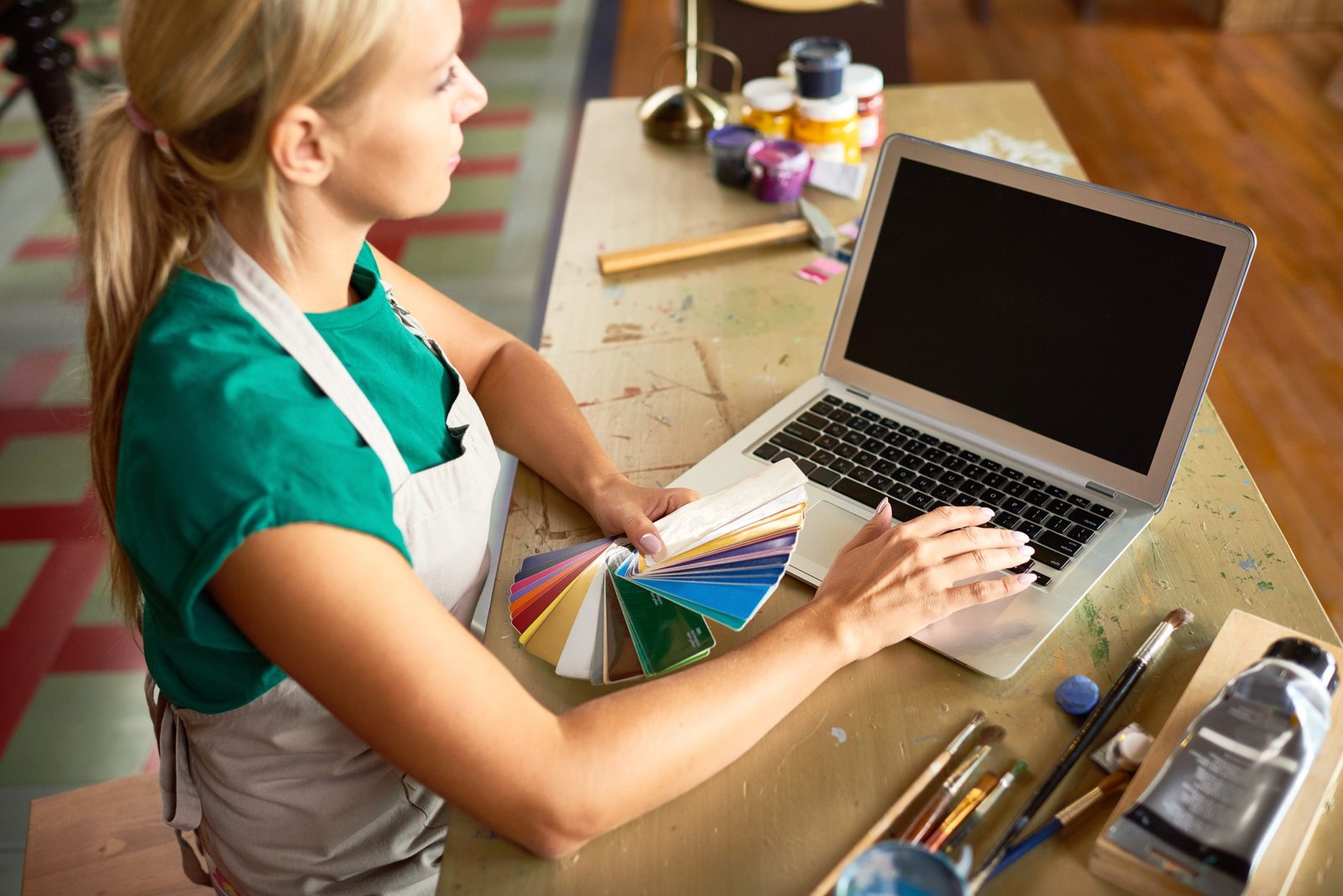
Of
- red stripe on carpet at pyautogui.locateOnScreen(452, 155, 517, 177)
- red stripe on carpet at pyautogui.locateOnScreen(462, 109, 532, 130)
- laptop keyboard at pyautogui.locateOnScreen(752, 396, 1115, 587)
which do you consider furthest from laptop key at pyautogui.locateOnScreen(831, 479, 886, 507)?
red stripe on carpet at pyautogui.locateOnScreen(462, 109, 532, 130)

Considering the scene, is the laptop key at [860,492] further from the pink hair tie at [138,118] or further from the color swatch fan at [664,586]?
the pink hair tie at [138,118]

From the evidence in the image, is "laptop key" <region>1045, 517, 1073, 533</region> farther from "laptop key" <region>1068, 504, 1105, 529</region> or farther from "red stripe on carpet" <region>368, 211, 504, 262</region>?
"red stripe on carpet" <region>368, 211, 504, 262</region>

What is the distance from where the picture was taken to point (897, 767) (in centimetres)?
86

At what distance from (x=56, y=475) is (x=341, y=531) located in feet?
7.66

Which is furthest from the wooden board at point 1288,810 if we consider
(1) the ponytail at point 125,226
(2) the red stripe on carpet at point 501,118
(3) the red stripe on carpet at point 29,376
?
(2) the red stripe on carpet at point 501,118

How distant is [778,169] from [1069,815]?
115cm

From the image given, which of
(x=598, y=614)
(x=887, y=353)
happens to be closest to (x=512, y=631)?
(x=598, y=614)

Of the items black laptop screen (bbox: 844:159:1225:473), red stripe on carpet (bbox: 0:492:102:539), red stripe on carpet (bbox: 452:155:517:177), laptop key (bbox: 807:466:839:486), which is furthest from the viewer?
red stripe on carpet (bbox: 452:155:517:177)

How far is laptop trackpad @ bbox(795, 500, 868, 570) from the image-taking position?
1.07 meters

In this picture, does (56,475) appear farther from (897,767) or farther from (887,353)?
(897,767)

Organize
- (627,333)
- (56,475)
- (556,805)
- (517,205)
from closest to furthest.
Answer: (556,805)
(627,333)
(56,475)
(517,205)

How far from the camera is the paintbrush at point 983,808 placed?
0.80 meters

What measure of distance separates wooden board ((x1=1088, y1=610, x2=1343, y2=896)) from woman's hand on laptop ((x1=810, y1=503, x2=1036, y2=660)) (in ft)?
0.54

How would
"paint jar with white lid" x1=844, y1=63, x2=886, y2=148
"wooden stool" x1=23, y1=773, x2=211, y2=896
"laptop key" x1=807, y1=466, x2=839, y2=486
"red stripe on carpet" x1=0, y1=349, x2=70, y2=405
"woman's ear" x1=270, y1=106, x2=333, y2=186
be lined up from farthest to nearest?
"red stripe on carpet" x1=0, y1=349, x2=70, y2=405 < "paint jar with white lid" x1=844, y1=63, x2=886, y2=148 < "wooden stool" x1=23, y1=773, x2=211, y2=896 < "laptop key" x1=807, y1=466, x2=839, y2=486 < "woman's ear" x1=270, y1=106, x2=333, y2=186
